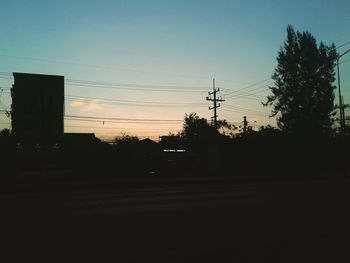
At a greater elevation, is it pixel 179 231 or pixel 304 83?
pixel 304 83

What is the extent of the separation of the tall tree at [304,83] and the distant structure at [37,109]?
1130 inches

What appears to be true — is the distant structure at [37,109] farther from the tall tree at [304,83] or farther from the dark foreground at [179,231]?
the tall tree at [304,83]


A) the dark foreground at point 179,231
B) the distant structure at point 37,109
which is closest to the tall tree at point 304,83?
the distant structure at point 37,109

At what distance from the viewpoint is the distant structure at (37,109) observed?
35469 mm

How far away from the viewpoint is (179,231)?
1091 centimetres

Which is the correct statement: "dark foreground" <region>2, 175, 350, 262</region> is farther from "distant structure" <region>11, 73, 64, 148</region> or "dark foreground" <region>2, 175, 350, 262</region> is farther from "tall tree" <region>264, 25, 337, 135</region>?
"tall tree" <region>264, 25, 337, 135</region>

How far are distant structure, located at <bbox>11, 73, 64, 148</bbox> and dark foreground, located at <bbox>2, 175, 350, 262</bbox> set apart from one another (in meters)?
20.0

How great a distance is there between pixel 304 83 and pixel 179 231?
166 ft

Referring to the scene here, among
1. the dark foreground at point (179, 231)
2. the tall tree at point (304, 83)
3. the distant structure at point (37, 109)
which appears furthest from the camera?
the tall tree at point (304, 83)

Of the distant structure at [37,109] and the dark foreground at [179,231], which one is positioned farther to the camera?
the distant structure at [37,109]

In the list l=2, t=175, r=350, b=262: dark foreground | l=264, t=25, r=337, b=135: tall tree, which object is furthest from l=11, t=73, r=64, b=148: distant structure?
l=264, t=25, r=337, b=135: tall tree

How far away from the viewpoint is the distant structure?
3547 centimetres

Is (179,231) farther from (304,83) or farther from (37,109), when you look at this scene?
(304,83)

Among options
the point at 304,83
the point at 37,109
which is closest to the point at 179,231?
the point at 37,109
